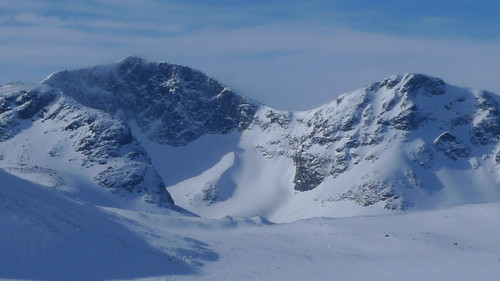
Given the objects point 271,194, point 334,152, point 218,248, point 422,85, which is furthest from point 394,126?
point 218,248

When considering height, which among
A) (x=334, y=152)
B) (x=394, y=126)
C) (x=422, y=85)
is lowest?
(x=334, y=152)

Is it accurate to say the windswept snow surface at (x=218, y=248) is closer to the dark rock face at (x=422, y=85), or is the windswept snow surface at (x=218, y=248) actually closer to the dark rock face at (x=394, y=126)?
the dark rock face at (x=394, y=126)

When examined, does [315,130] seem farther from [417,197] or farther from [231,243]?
[231,243]

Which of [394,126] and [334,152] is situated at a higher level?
[394,126]

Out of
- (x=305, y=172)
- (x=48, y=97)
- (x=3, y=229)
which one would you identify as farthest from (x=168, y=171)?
(x=3, y=229)

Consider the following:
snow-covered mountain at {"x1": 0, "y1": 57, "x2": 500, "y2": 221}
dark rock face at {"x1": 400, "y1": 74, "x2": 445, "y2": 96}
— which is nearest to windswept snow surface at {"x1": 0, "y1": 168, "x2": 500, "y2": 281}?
snow-covered mountain at {"x1": 0, "y1": 57, "x2": 500, "y2": 221}

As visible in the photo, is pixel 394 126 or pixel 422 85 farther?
pixel 422 85

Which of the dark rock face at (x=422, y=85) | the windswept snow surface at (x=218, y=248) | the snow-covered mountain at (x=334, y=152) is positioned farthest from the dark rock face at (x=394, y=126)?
the windswept snow surface at (x=218, y=248)

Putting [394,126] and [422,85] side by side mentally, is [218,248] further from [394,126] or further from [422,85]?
[422,85]

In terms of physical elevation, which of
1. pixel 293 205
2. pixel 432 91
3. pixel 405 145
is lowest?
pixel 293 205
